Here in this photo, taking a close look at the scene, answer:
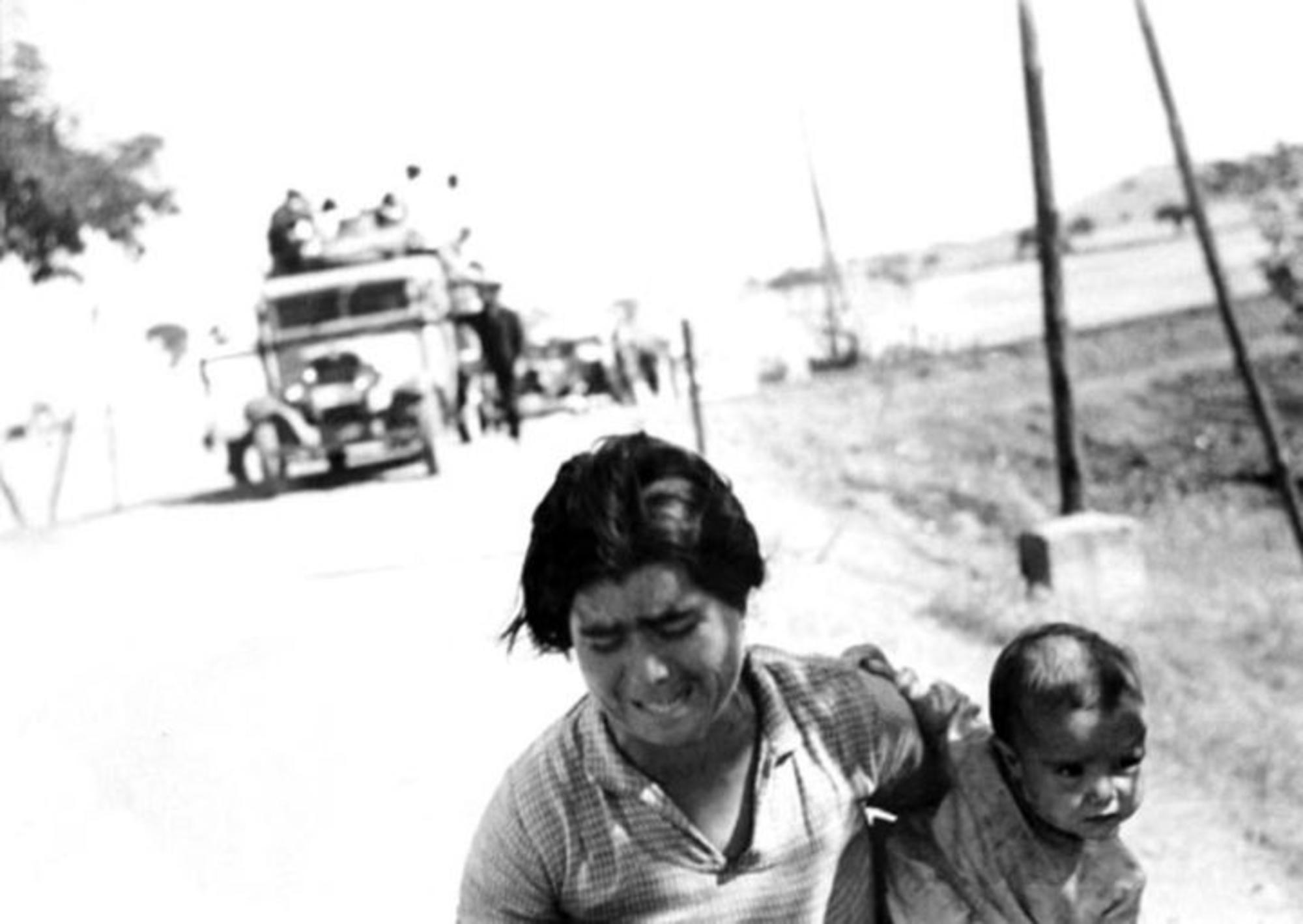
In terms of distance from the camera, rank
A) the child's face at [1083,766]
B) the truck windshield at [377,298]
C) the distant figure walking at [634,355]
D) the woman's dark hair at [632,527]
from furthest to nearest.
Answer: the truck windshield at [377,298], the distant figure walking at [634,355], the child's face at [1083,766], the woman's dark hair at [632,527]

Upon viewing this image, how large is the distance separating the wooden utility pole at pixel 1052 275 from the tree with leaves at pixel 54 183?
389cm

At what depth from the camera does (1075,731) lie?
1.13 m

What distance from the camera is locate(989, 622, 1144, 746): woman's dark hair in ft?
3.73

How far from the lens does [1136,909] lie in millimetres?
1164

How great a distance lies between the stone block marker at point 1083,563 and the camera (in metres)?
5.59

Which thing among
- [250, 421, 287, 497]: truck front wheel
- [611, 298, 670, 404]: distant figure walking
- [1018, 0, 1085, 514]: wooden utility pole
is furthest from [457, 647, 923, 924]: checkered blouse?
[1018, 0, 1085, 514]: wooden utility pole

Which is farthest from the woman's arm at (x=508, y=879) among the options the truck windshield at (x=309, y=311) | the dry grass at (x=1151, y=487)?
the truck windshield at (x=309, y=311)

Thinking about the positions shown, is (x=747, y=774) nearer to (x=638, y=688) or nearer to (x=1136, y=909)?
(x=638, y=688)

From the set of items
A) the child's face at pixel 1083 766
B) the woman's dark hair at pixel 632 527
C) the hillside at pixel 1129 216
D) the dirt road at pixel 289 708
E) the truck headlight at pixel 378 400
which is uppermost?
the hillside at pixel 1129 216

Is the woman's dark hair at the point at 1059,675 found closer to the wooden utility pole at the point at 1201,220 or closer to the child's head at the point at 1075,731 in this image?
the child's head at the point at 1075,731

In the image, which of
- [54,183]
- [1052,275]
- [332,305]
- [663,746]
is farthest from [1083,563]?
[663,746]

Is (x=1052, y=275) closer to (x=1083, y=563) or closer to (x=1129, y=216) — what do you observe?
(x=1083, y=563)

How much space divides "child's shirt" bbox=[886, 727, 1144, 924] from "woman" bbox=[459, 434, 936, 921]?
0.06m

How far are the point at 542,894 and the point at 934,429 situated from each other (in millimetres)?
9528
